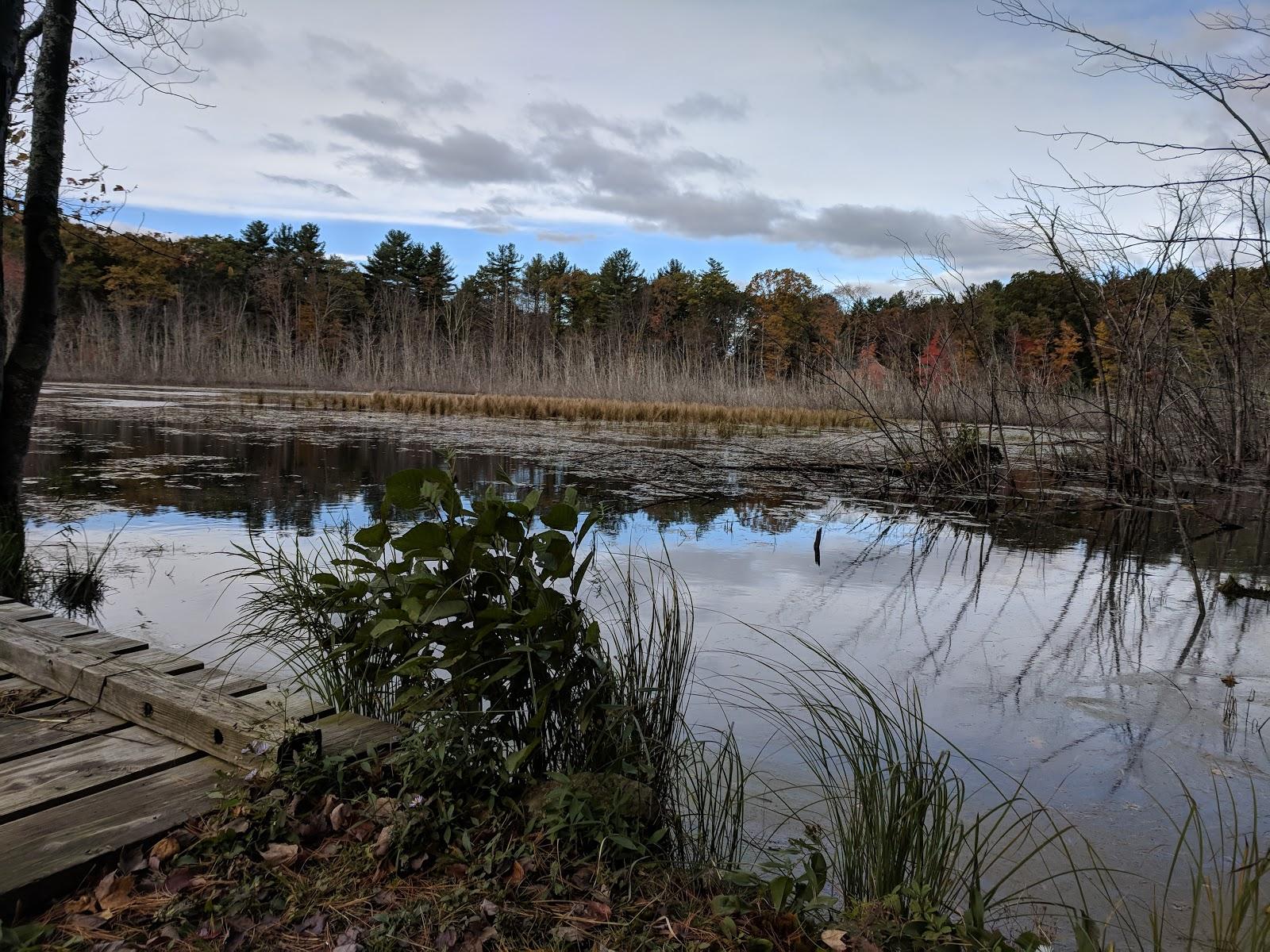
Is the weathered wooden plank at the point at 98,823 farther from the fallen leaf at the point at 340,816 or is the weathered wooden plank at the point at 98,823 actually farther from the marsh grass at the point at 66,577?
the marsh grass at the point at 66,577

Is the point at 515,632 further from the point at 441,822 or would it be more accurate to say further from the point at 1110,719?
the point at 1110,719

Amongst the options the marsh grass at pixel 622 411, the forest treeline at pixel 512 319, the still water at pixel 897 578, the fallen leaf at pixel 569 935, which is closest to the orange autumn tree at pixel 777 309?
the forest treeline at pixel 512 319

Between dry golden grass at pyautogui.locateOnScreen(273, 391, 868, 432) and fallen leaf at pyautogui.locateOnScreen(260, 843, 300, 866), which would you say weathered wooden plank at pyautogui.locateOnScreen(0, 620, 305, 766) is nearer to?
fallen leaf at pyautogui.locateOnScreen(260, 843, 300, 866)

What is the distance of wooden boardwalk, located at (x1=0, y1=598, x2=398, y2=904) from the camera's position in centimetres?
172

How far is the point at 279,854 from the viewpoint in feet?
5.70

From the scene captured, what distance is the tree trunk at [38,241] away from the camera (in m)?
4.25

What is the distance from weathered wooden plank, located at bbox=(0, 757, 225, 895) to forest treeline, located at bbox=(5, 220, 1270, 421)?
146 inches

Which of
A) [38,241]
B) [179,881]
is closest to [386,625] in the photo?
[179,881]

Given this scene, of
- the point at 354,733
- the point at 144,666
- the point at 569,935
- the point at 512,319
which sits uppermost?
the point at 512,319

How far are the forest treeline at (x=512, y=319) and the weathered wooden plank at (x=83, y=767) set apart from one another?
135 inches

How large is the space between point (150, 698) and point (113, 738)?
0.41 ft

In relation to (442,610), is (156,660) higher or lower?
lower

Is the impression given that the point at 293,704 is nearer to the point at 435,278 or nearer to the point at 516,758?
the point at 516,758

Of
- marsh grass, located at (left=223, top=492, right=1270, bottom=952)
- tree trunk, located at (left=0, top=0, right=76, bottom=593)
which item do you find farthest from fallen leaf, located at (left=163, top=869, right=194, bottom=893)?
tree trunk, located at (left=0, top=0, right=76, bottom=593)
